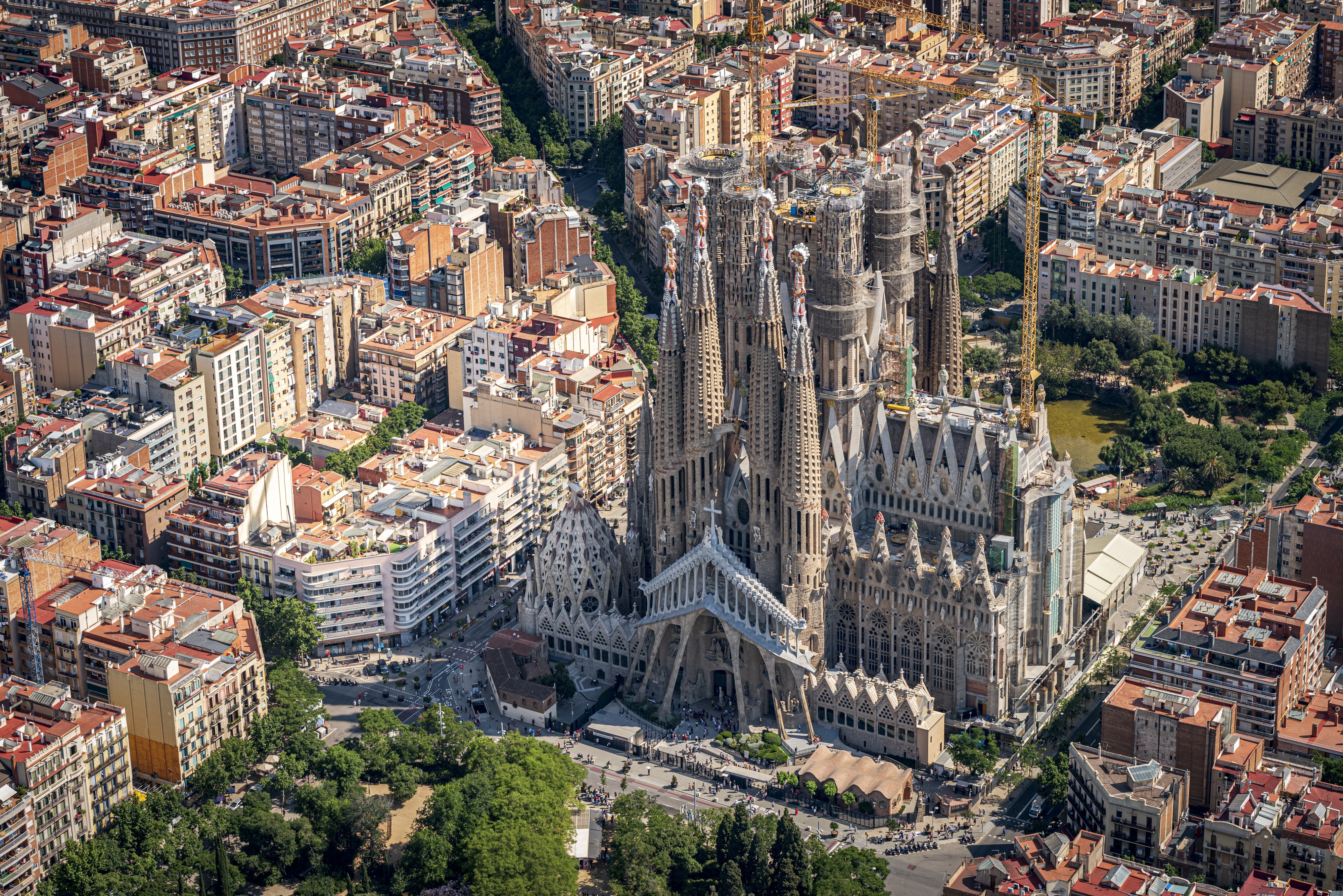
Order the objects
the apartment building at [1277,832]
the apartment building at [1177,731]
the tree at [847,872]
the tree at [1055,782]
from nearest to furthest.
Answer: the apartment building at [1277,832]
the tree at [847,872]
the apartment building at [1177,731]
the tree at [1055,782]

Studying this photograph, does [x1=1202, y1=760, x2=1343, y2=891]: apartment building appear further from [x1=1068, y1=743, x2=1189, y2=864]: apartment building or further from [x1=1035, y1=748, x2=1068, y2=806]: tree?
[x1=1035, y1=748, x2=1068, y2=806]: tree

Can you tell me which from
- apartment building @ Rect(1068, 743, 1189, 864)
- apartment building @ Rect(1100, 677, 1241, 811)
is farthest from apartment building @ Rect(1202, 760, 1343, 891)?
apartment building @ Rect(1100, 677, 1241, 811)

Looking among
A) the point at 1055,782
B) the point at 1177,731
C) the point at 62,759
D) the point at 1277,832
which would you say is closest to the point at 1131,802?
the point at 1177,731

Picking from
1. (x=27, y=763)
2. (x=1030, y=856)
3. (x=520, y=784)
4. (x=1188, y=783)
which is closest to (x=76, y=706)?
(x=27, y=763)

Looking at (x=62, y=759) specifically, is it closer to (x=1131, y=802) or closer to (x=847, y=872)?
(x=847, y=872)

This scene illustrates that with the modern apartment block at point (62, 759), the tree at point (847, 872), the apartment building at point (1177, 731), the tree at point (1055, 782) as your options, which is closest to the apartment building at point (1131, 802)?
the apartment building at point (1177, 731)

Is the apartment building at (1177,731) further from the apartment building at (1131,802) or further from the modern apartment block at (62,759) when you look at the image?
the modern apartment block at (62,759)

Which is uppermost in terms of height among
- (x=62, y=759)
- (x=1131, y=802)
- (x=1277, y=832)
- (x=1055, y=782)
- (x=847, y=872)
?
(x=62, y=759)

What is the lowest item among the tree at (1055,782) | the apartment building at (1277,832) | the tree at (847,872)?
the tree at (847,872)
